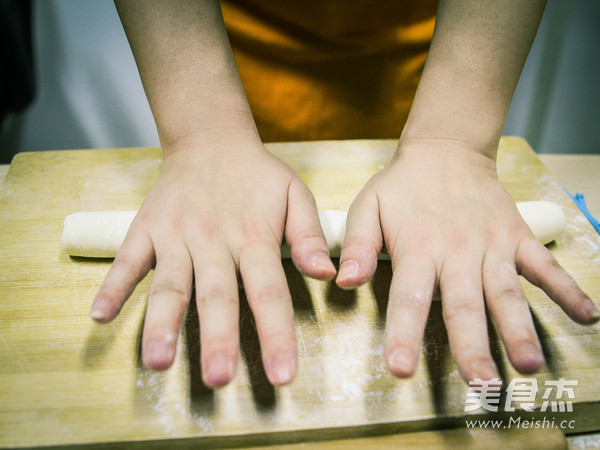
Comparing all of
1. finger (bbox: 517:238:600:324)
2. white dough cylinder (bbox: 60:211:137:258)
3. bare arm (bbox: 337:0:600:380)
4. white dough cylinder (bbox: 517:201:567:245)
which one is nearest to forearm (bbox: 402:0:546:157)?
bare arm (bbox: 337:0:600:380)

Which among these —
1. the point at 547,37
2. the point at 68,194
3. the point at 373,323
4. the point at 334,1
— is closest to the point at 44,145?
the point at 68,194

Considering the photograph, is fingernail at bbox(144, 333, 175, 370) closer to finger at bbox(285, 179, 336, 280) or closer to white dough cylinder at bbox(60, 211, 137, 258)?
finger at bbox(285, 179, 336, 280)

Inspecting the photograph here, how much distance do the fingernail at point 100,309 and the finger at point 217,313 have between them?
5.8 inches

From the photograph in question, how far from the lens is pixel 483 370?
638 mm

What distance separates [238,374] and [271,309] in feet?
0.60

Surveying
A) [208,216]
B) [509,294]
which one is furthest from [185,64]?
[509,294]

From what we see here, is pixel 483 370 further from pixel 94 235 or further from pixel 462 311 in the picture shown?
pixel 94 235

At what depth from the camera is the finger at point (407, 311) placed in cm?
65

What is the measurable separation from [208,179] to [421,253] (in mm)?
462

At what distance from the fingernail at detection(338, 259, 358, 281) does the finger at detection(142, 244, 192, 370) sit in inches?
10.9

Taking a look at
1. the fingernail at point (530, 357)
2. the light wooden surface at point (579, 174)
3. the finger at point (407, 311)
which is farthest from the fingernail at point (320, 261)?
the light wooden surface at point (579, 174)

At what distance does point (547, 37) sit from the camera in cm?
211

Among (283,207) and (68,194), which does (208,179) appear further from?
(68,194)

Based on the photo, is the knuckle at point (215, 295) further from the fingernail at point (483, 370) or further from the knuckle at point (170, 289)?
the fingernail at point (483, 370)
